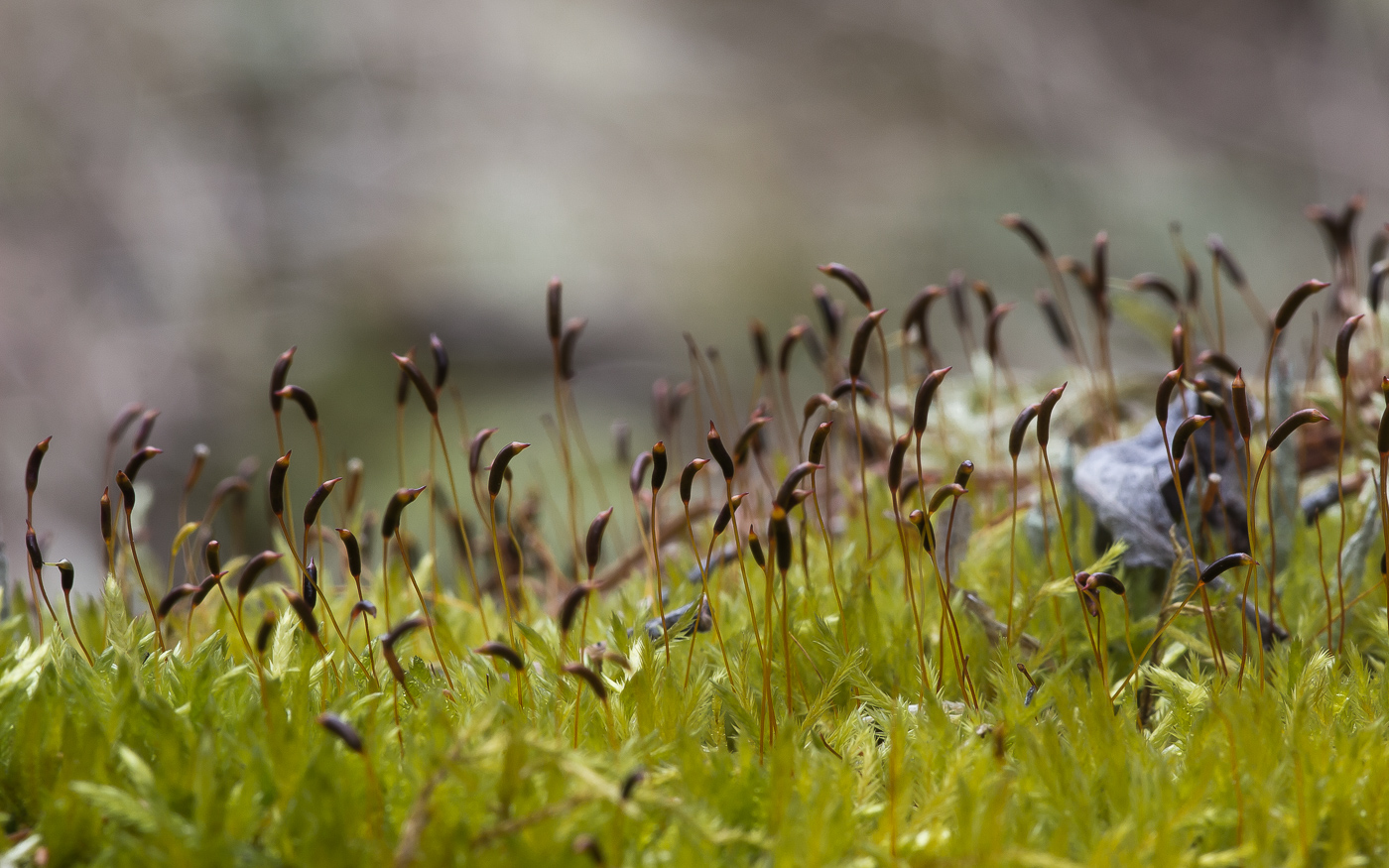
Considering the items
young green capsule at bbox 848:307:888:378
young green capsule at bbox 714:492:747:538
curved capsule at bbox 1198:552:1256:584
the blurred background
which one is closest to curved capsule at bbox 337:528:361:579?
young green capsule at bbox 714:492:747:538

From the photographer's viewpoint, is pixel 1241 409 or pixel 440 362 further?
pixel 440 362

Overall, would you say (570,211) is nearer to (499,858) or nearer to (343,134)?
(343,134)

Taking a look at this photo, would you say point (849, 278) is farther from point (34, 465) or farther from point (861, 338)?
point (34, 465)

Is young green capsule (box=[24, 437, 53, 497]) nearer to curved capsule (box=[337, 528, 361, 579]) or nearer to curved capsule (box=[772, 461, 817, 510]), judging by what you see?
curved capsule (box=[337, 528, 361, 579])

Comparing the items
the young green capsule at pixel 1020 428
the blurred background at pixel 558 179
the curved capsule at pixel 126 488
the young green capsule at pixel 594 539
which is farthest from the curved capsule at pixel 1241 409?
the blurred background at pixel 558 179

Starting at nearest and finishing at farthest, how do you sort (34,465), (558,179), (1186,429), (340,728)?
(340,728) < (1186,429) < (34,465) < (558,179)

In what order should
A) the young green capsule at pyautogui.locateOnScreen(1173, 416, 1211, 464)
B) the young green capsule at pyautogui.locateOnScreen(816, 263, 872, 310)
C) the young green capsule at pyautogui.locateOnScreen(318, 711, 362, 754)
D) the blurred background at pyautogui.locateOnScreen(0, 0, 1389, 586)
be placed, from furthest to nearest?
the blurred background at pyautogui.locateOnScreen(0, 0, 1389, 586) < the young green capsule at pyautogui.locateOnScreen(816, 263, 872, 310) < the young green capsule at pyautogui.locateOnScreen(1173, 416, 1211, 464) < the young green capsule at pyautogui.locateOnScreen(318, 711, 362, 754)

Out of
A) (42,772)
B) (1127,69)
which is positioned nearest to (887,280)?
(1127,69)

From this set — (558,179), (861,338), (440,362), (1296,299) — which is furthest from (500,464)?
(558,179)
